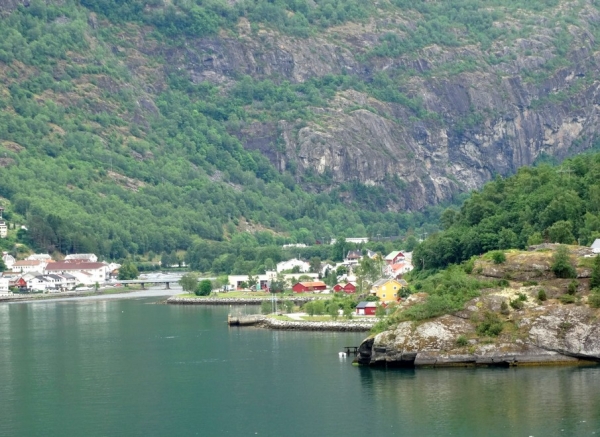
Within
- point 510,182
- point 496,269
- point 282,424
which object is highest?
point 510,182

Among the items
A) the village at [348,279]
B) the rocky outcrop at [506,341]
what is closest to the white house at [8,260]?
the village at [348,279]

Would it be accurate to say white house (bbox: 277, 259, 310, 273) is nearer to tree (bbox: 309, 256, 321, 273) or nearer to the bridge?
tree (bbox: 309, 256, 321, 273)

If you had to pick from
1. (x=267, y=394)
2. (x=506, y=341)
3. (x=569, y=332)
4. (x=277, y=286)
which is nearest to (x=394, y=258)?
(x=277, y=286)

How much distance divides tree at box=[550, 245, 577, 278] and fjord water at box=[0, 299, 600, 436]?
760 centimetres

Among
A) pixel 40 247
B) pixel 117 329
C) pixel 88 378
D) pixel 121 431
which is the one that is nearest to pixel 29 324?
pixel 117 329

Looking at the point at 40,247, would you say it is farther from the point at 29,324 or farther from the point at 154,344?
the point at 154,344

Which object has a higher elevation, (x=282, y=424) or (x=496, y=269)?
(x=496, y=269)

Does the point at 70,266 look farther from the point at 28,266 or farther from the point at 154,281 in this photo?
the point at 154,281

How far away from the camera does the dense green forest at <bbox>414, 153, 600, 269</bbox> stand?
103 m

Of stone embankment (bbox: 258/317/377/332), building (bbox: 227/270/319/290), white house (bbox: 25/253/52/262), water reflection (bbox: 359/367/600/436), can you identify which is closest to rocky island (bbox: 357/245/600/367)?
water reflection (bbox: 359/367/600/436)

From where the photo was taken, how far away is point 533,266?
269 feet

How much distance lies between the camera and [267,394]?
2884 inches

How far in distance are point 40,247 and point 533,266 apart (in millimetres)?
122510

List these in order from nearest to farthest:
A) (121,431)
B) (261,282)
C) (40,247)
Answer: (121,431)
(261,282)
(40,247)
